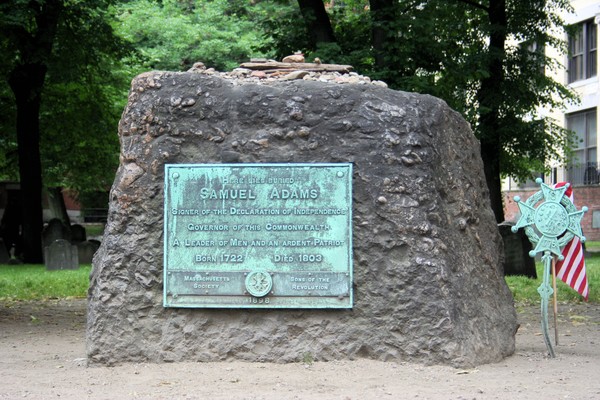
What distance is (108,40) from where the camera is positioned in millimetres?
20078

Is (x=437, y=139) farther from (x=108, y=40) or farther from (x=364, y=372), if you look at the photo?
(x=108, y=40)

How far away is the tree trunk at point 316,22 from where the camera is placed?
18.3 metres

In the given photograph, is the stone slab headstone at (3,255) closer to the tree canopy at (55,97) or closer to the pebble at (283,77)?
the tree canopy at (55,97)

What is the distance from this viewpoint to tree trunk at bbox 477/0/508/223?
22688mm

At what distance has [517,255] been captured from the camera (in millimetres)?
17781

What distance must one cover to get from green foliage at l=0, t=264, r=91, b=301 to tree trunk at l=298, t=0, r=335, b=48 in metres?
6.46

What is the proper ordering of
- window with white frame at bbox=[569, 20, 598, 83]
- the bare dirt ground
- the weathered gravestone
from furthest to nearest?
1. window with white frame at bbox=[569, 20, 598, 83]
2. the weathered gravestone
3. the bare dirt ground

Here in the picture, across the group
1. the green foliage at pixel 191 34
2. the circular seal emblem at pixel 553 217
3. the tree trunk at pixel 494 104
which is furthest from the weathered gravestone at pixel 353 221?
the green foliage at pixel 191 34

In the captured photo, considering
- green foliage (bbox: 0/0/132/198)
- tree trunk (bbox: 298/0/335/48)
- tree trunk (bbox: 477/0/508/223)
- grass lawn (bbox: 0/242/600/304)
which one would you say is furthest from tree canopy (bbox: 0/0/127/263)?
tree trunk (bbox: 477/0/508/223)

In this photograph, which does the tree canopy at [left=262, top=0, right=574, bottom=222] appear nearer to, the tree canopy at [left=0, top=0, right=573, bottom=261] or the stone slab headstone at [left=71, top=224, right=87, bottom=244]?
the tree canopy at [left=0, top=0, right=573, bottom=261]

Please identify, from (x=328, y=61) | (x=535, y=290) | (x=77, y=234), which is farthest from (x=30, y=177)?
(x=535, y=290)

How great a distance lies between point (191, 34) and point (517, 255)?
2425 centimetres

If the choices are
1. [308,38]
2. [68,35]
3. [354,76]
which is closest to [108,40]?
[68,35]

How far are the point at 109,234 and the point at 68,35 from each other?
12.3 meters
